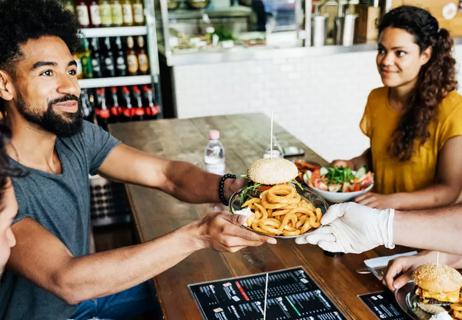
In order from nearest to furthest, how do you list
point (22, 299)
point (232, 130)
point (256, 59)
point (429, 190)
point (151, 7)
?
point (22, 299) → point (429, 190) → point (232, 130) → point (151, 7) → point (256, 59)

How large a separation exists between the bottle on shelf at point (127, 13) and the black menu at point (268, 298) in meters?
2.94

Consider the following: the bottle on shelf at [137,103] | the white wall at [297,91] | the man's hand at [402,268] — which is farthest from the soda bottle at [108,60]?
the man's hand at [402,268]

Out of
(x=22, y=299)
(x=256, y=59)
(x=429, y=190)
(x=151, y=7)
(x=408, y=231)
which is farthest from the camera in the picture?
(x=256, y=59)


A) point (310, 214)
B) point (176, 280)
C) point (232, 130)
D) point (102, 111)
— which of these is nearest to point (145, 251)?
point (176, 280)

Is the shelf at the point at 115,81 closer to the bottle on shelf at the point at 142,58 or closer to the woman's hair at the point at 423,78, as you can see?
the bottle on shelf at the point at 142,58

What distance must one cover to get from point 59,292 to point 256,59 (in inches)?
127

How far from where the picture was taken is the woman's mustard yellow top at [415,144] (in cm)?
216

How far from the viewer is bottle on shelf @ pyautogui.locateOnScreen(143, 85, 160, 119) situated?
409cm

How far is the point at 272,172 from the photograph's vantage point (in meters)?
1.55

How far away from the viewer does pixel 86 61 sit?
3938mm

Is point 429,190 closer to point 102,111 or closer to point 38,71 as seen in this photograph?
point 38,71

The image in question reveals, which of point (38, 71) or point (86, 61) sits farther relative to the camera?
point (86, 61)

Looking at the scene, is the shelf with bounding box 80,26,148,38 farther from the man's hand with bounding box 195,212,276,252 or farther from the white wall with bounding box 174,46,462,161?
the man's hand with bounding box 195,212,276,252

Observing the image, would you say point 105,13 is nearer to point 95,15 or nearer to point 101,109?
point 95,15
